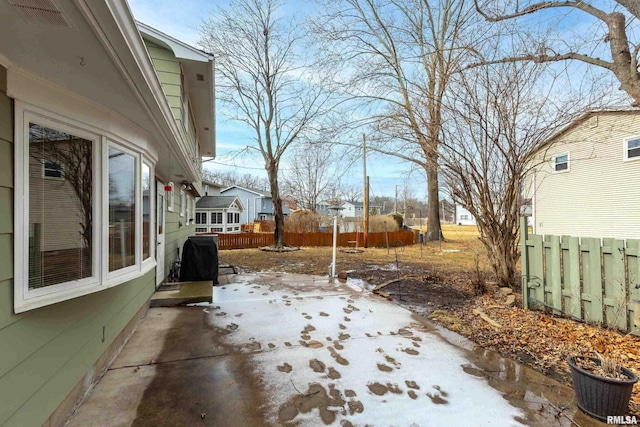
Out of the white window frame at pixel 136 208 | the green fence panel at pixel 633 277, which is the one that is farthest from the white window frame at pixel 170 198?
the green fence panel at pixel 633 277

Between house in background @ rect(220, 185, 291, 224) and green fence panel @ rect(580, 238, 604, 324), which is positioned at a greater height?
house in background @ rect(220, 185, 291, 224)

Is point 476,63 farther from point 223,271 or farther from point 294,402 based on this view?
point 223,271

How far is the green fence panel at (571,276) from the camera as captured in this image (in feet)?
13.0

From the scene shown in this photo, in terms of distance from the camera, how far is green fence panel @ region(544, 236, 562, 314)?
421 centimetres

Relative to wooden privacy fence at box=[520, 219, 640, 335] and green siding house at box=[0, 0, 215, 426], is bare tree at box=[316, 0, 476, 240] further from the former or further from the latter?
green siding house at box=[0, 0, 215, 426]

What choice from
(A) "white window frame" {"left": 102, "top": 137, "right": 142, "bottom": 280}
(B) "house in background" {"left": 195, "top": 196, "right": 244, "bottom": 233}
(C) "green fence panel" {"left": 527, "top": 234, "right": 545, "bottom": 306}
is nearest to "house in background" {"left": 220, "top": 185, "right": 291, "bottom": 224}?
(B) "house in background" {"left": 195, "top": 196, "right": 244, "bottom": 233}

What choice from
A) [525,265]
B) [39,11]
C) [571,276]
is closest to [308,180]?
[525,265]

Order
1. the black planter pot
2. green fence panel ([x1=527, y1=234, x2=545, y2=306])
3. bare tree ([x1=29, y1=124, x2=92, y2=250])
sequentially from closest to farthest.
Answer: bare tree ([x1=29, y1=124, x2=92, y2=250]) → the black planter pot → green fence panel ([x1=527, y1=234, x2=545, y2=306])

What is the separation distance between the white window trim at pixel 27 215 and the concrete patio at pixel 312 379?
98 centimetres

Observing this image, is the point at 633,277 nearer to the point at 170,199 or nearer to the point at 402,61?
Result: the point at 402,61

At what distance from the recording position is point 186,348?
3.43 meters

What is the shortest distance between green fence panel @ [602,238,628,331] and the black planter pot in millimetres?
1660

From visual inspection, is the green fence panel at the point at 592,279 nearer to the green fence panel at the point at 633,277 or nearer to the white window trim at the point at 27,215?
the green fence panel at the point at 633,277

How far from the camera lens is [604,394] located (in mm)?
2205
